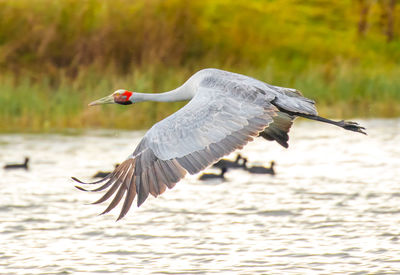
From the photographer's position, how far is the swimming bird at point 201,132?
314 inches

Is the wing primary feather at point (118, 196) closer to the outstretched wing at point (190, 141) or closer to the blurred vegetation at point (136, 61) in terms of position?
the outstretched wing at point (190, 141)

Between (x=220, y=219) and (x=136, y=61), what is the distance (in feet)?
32.7

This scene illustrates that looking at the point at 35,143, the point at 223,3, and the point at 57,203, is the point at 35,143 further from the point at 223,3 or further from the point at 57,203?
the point at 223,3

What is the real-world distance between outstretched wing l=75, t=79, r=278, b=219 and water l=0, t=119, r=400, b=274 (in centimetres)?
123

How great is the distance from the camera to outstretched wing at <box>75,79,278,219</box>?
7.97 meters

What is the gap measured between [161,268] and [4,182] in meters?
5.75

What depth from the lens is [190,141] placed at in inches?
324

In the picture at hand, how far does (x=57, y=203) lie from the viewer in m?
12.5

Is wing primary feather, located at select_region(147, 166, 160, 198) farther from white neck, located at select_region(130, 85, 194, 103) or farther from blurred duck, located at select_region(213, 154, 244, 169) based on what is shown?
blurred duck, located at select_region(213, 154, 244, 169)

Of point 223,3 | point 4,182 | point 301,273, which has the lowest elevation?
point 301,273

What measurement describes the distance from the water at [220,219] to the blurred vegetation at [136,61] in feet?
5.67

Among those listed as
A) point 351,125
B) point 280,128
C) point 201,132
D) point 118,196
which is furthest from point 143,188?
point 351,125

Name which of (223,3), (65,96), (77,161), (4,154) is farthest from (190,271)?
(223,3)

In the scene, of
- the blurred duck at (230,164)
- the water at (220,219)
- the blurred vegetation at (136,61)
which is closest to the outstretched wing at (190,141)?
the water at (220,219)
